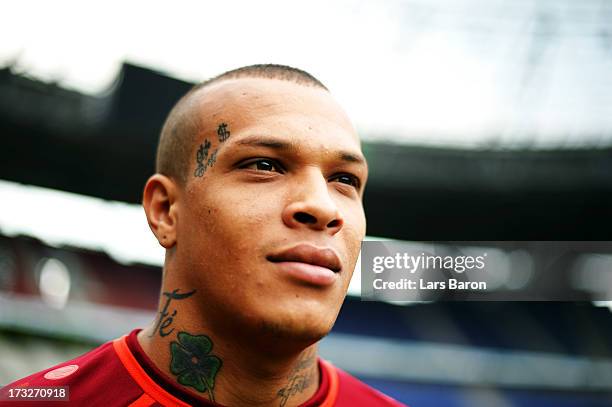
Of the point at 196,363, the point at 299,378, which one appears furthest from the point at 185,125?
the point at 299,378

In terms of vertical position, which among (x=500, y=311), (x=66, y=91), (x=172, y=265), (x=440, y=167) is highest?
(x=66, y=91)

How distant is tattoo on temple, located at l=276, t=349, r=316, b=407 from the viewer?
1.69 meters

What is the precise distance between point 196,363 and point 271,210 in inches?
21.2

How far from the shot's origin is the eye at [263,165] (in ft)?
5.25

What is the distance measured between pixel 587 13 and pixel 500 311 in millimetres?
3932

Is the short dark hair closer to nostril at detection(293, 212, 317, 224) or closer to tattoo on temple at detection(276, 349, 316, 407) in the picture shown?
nostril at detection(293, 212, 317, 224)

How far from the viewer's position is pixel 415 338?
7.79 meters

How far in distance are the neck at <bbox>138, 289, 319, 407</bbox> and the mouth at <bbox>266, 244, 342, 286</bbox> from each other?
0.23m

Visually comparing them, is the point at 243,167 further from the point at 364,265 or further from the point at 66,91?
the point at 66,91

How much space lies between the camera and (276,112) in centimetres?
164

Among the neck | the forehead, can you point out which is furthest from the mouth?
→ the forehead

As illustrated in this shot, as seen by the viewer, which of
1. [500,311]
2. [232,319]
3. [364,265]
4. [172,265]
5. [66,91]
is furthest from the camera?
[500,311]

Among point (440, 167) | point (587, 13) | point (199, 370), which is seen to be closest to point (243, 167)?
point (199, 370)

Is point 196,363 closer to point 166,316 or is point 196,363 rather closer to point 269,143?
point 166,316
